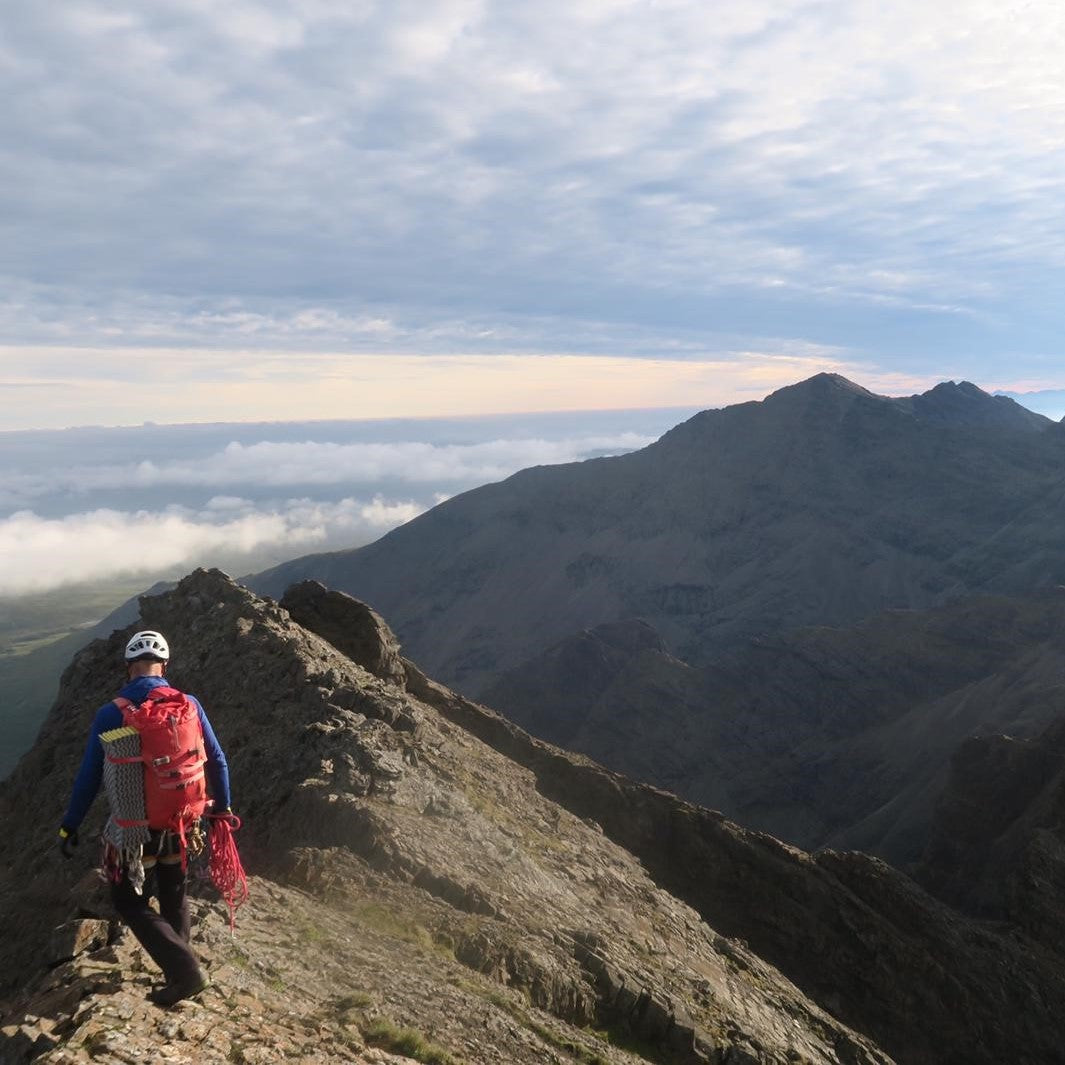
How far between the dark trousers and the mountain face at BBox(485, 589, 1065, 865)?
75.5m

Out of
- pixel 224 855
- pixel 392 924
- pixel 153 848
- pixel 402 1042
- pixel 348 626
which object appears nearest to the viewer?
pixel 153 848

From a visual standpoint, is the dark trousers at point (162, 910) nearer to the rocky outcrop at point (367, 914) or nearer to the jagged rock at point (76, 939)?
the rocky outcrop at point (367, 914)

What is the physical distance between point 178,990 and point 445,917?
7.17m

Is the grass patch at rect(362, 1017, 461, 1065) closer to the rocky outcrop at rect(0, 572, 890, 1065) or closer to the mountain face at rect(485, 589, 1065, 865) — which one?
the rocky outcrop at rect(0, 572, 890, 1065)

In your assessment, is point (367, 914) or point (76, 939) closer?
point (76, 939)

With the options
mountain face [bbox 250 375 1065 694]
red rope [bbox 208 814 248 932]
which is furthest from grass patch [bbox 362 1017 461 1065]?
mountain face [bbox 250 375 1065 694]

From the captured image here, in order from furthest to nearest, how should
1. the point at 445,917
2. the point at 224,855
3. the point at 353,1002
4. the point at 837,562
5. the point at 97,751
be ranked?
the point at 837,562 → the point at 445,917 → the point at 353,1002 → the point at 224,855 → the point at 97,751

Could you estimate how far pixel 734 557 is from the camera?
194 metres

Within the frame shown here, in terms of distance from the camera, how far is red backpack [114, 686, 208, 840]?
9406 millimetres

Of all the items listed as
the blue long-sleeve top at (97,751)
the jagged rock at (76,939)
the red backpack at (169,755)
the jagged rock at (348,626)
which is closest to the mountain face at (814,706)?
the jagged rock at (348,626)

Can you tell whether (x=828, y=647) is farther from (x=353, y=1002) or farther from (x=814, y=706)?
(x=353, y=1002)

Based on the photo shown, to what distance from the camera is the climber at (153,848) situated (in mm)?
9414

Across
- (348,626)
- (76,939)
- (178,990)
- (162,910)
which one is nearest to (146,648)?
(162,910)

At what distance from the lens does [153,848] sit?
31.9 feet
